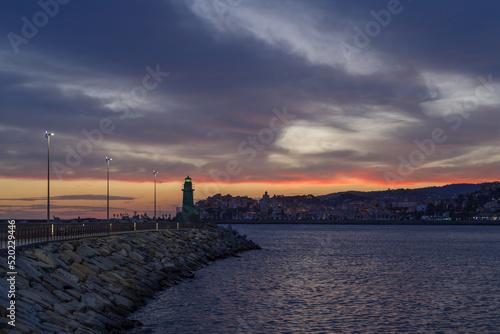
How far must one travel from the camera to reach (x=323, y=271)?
4691 cm

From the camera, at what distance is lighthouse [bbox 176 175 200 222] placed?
8275 centimetres

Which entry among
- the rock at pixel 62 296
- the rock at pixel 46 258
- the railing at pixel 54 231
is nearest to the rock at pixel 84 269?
the rock at pixel 46 258

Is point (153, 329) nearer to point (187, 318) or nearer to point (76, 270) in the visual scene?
point (187, 318)

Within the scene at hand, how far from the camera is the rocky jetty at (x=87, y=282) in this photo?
16953 mm

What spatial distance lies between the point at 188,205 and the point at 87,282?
59.9 meters

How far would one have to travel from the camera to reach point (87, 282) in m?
23.7

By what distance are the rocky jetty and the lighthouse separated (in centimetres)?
3928

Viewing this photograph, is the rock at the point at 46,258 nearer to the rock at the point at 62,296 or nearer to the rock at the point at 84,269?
the rock at the point at 84,269

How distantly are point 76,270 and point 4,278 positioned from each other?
244 inches

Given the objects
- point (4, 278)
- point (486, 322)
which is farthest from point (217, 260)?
point (4, 278)

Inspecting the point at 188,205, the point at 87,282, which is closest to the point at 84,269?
the point at 87,282

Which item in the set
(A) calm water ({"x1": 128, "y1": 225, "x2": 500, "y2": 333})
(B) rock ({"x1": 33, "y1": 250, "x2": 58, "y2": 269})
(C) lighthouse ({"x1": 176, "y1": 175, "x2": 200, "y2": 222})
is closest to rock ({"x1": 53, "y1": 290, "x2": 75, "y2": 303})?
(B) rock ({"x1": 33, "y1": 250, "x2": 58, "y2": 269})

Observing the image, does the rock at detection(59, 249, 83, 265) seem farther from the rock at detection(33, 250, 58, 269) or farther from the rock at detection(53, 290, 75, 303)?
the rock at detection(53, 290, 75, 303)

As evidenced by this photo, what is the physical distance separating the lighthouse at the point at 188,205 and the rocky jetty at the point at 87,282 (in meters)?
39.3
